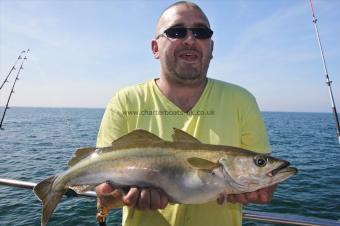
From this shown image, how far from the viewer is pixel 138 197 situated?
3.54 metres

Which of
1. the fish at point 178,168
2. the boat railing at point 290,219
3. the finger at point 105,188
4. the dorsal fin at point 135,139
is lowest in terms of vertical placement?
the boat railing at point 290,219

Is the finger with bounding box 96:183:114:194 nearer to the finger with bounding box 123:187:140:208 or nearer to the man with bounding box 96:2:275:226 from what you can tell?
the man with bounding box 96:2:275:226

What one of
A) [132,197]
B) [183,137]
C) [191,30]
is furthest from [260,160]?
[191,30]

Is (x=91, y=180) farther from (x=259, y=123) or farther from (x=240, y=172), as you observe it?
(x=259, y=123)

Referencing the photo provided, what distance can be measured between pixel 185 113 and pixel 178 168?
30.5 inches

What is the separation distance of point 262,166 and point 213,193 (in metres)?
0.55

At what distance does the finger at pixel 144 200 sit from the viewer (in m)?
3.50

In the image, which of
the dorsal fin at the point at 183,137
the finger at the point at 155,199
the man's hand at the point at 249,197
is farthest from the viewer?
the dorsal fin at the point at 183,137

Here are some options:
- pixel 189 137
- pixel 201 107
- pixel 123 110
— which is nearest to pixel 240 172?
pixel 189 137

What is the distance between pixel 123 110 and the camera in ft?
13.9

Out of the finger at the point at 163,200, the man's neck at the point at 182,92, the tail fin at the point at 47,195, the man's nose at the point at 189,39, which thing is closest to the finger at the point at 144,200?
the finger at the point at 163,200

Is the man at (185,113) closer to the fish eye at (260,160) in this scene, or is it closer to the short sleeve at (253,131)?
the short sleeve at (253,131)

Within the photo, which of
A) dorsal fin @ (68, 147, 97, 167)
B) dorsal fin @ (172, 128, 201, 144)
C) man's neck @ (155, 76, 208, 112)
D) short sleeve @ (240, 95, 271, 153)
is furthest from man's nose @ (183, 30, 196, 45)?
dorsal fin @ (68, 147, 97, 167)

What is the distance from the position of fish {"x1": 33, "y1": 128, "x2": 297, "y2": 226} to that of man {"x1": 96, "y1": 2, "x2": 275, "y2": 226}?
12 cm
